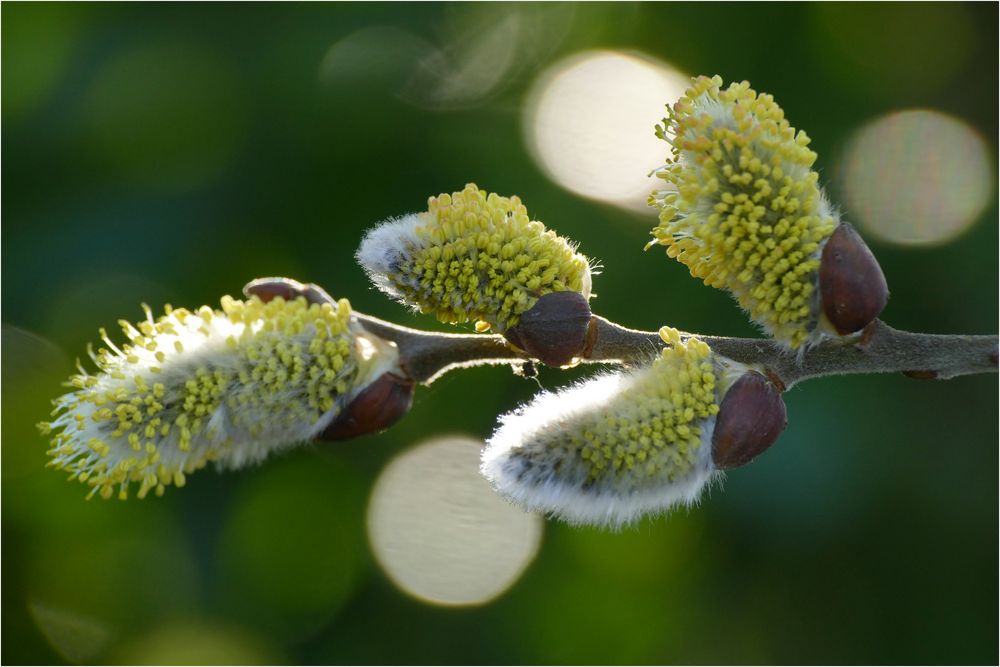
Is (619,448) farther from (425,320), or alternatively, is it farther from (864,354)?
(425,320)

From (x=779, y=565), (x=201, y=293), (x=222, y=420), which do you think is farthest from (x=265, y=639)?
(x=222, y=420)

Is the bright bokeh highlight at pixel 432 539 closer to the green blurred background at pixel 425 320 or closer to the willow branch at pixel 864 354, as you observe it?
the green blurred background at pixel 425 320

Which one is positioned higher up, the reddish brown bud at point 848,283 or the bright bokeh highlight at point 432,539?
the reddish brown bud at point 848,283

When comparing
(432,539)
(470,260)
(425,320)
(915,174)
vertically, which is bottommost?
(432,539)

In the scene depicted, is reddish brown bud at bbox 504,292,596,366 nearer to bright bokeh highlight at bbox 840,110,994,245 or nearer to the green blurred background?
the green blurred background

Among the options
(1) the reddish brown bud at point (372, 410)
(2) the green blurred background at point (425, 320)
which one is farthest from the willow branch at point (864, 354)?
(2) the green blurred background at point (425, 320)

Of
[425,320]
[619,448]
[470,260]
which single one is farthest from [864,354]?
[425,320]

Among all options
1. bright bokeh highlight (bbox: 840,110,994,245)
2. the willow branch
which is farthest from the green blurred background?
the willow branch
